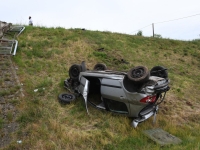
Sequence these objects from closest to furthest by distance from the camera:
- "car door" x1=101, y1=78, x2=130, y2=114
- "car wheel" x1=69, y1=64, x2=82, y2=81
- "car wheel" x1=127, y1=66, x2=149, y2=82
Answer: "car wheel" x1=127, y1=66, x2=149, y2=82 < "car door" x1=101, y1=78, x2=130, y2=114 < "car wheel" x1=69, y1=64, x2=82, y2=81

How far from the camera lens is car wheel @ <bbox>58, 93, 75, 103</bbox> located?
6.39 m

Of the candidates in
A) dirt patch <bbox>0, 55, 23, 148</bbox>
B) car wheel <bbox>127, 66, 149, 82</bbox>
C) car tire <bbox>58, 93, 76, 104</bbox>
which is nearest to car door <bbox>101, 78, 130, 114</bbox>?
car wheel <bbox>127, 66, 149, 82</bbox>

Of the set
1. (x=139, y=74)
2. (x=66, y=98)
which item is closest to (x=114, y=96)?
(x=139, y=74)

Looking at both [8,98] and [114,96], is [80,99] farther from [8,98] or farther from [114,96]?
[8,98]

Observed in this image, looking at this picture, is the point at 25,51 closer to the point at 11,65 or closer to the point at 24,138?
the point at 11,65

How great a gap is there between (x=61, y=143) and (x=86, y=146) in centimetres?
55

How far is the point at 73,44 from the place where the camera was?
11617 mm

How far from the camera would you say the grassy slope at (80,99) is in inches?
187

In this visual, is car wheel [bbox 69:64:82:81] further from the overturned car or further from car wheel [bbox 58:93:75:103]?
the overturned car

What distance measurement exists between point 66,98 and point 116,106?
176 centimetres

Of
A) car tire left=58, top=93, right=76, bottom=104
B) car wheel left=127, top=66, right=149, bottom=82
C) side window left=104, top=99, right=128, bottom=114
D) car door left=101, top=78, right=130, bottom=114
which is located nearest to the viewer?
car wheel left=127, top=66, right=149, bottom=82

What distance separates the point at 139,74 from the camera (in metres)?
5.11

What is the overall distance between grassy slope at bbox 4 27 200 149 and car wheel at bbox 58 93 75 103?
0.58 feet

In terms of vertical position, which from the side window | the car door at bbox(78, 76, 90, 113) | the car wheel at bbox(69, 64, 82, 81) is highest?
the car wheel at bbox(69, 64, 82, 81)
